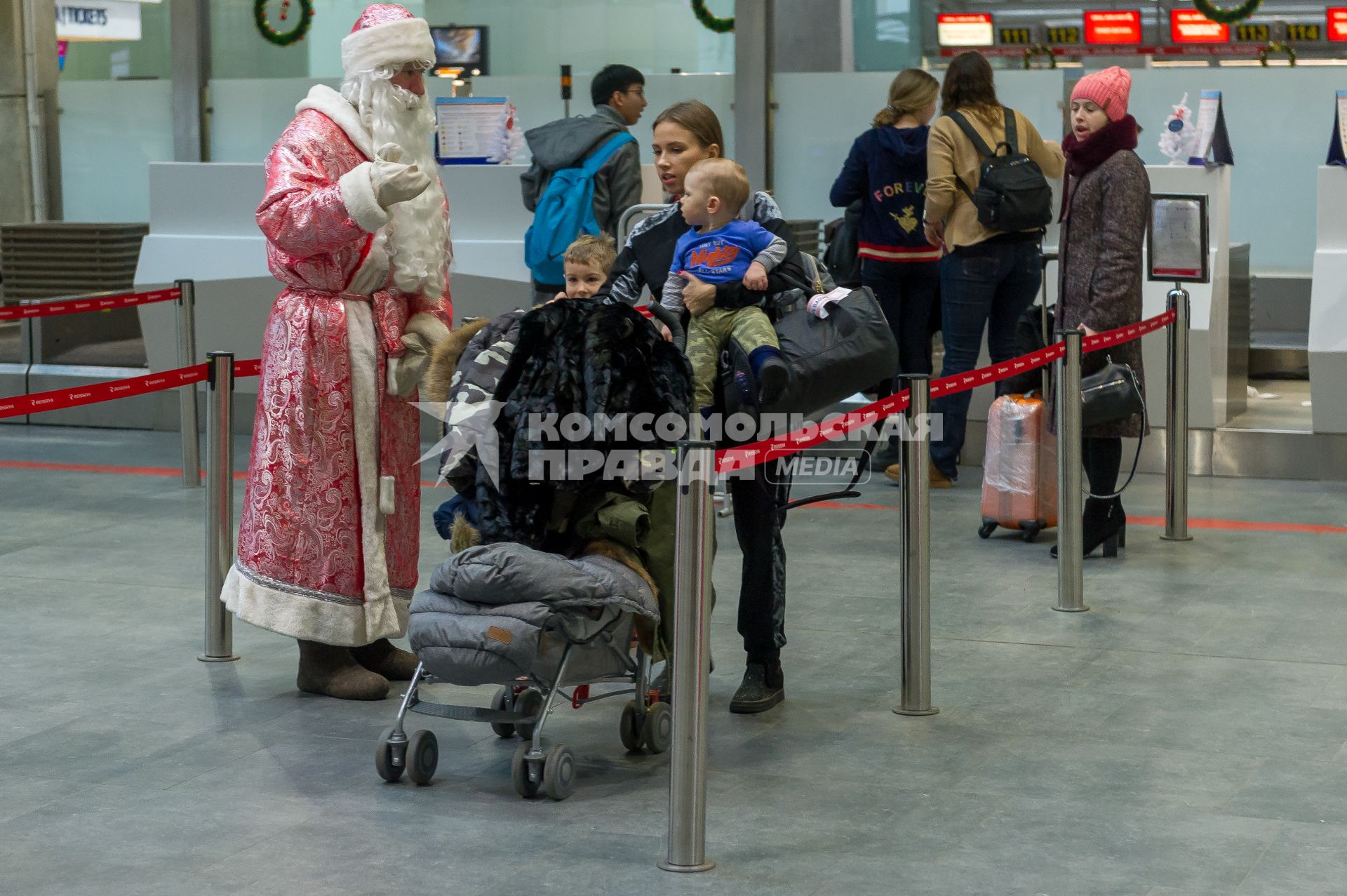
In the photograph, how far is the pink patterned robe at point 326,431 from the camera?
4750 mm

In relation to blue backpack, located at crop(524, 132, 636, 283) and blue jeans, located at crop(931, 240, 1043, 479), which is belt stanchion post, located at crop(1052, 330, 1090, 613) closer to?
blue jeans, located at crop(931, 240, 1043, 479)

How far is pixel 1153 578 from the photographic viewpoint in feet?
20.7

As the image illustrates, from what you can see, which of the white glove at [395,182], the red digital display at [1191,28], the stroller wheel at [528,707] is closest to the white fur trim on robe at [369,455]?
the white glove at [395,182]

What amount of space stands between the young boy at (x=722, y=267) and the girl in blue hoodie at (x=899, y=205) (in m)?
3.40

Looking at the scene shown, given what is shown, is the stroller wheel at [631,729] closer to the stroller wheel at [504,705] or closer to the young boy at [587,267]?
the stroller wheel at [504,705]

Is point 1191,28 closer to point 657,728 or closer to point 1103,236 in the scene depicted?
point 1103,236

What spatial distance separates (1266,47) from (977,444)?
23.9 feet

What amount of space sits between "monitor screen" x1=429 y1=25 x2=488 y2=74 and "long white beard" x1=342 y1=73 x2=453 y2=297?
7.39 m

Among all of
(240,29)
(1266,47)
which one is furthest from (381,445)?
(1266,47)

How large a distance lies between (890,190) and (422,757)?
4.53 meters

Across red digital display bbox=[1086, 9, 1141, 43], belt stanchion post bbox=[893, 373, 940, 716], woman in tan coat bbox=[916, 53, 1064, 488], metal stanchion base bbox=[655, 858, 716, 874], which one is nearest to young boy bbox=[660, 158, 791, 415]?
belt stanchion post bbox=[893, 373, 940, 716]

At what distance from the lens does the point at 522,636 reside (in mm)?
3867

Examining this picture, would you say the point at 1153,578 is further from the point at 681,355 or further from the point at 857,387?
the point at 681,355

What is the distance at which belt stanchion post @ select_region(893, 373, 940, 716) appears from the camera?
180 inches
